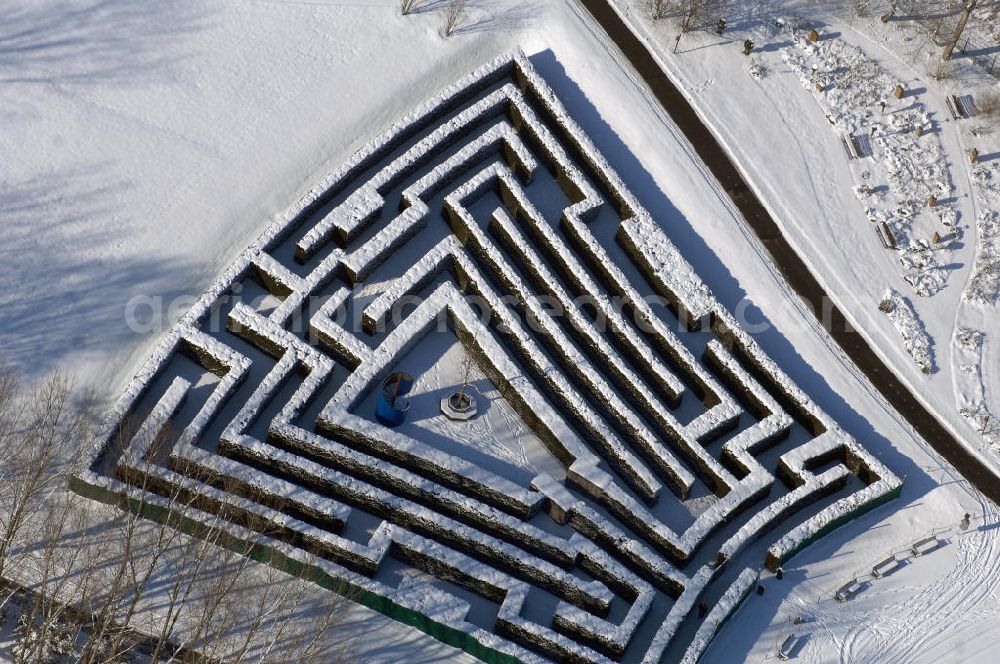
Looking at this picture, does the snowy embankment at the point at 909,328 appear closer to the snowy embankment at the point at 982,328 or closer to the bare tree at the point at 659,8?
the snowy embankment at the point at 982,328

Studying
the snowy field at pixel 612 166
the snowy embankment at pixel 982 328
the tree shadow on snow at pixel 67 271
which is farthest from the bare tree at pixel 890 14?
the tree shadow on snow at pixel 67 271

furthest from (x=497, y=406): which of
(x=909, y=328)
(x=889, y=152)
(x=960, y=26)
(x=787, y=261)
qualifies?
(x=960, y=26)

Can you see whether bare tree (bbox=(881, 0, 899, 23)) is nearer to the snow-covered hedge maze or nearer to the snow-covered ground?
the snow-covered ground

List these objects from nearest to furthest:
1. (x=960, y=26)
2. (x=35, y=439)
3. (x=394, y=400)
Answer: (x=35, y=439), (x=394, y=400), (x=960, y=26)

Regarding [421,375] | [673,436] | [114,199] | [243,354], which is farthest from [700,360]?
[114,199]

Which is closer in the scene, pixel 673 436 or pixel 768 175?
pixel 673 436

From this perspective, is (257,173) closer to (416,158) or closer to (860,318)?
(416,158)

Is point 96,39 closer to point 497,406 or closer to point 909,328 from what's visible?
point 497,406
